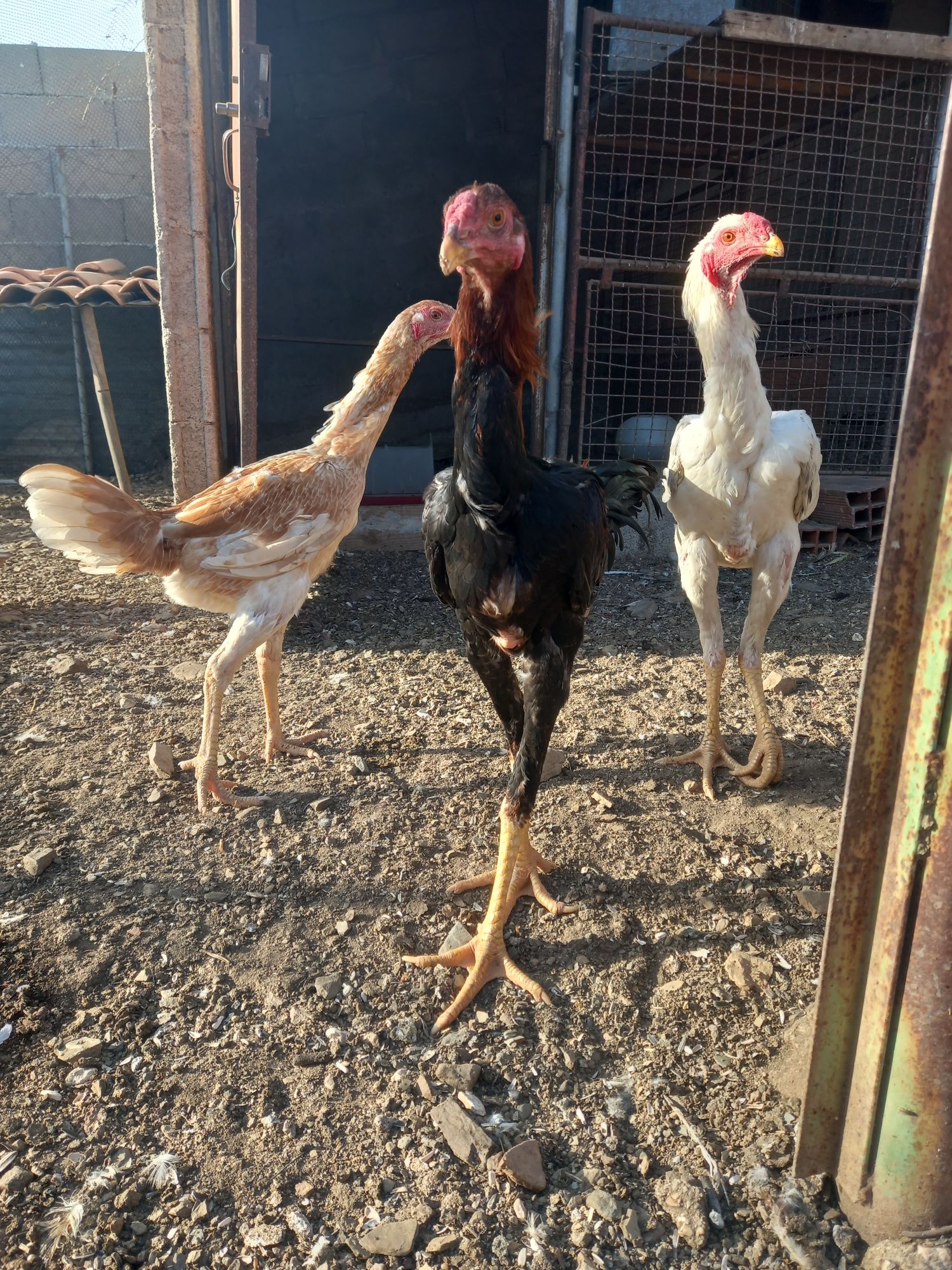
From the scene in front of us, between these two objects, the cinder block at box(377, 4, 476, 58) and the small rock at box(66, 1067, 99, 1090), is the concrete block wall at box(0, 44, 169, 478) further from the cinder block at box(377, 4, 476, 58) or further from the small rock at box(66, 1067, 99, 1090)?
the small rock at box(66, 1067, 99, 1090)

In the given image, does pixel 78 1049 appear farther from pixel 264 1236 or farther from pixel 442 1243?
pixel 442 1243

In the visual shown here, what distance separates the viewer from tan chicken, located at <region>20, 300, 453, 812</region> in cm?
302

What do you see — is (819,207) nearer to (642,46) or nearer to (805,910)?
(642,46)

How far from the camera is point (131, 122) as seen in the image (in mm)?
8789

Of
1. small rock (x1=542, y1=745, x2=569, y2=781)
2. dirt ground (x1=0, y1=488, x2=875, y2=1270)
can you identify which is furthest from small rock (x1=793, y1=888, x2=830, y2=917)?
small rock (x1=542, y1=745, x2=569, y2=781)

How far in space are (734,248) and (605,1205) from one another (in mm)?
2932

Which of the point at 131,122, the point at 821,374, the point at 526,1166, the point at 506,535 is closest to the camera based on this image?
the point at 526,1166

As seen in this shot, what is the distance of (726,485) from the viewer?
3.00 m

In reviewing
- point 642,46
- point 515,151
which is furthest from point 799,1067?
point 515,151

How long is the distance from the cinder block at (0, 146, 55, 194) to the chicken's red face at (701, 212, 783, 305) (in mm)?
8707

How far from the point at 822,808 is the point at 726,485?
131 centimetres

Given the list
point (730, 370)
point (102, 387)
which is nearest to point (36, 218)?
point (102, 387)

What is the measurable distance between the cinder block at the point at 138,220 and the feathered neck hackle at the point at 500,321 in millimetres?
8516

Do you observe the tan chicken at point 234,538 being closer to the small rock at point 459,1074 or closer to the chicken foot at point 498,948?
the chicken foot at point 498,948
